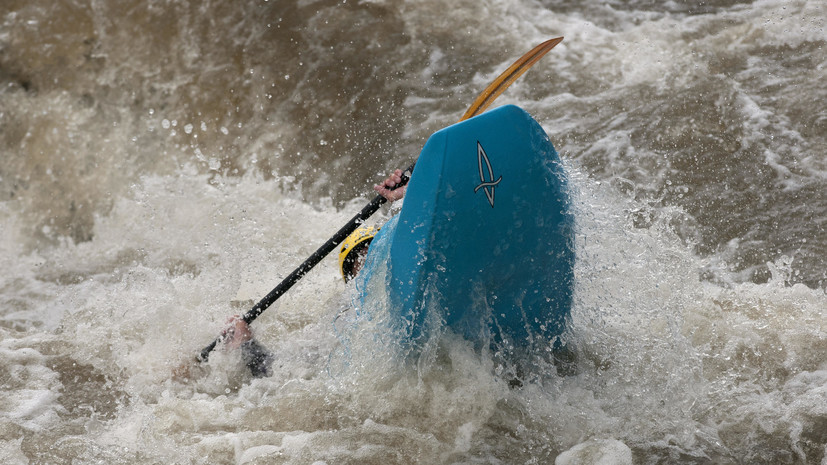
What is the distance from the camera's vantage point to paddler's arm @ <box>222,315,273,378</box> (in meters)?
3.35

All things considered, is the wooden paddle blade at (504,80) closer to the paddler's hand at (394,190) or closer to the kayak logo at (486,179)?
the paddler's hand at (394,190)

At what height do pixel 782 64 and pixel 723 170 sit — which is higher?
pixel 782 64

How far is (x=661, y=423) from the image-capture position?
2.78m

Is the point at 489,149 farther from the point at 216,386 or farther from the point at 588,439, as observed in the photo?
the point at 216,386

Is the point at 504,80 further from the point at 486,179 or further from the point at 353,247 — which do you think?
the point at 353,247

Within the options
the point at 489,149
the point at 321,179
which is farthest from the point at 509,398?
the point at 321,179

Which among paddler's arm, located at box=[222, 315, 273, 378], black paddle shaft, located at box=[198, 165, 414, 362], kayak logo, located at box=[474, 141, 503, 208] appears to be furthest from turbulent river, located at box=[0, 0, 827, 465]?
kayak logo, located at box=[474, 141, 503, 208]

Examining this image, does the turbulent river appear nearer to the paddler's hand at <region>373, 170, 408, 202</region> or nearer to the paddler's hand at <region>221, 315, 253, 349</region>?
the paddler's hand at <region>221, 315, 253, 349</region>

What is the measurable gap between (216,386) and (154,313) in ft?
2.13

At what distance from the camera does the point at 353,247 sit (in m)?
3.24

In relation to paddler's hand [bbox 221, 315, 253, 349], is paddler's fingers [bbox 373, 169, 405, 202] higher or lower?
higher

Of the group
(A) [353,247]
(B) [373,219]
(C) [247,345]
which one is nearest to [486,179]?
(A) [353,247]

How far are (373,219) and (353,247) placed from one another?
161cm

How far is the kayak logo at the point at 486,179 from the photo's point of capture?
Result: 2537 millimetres
